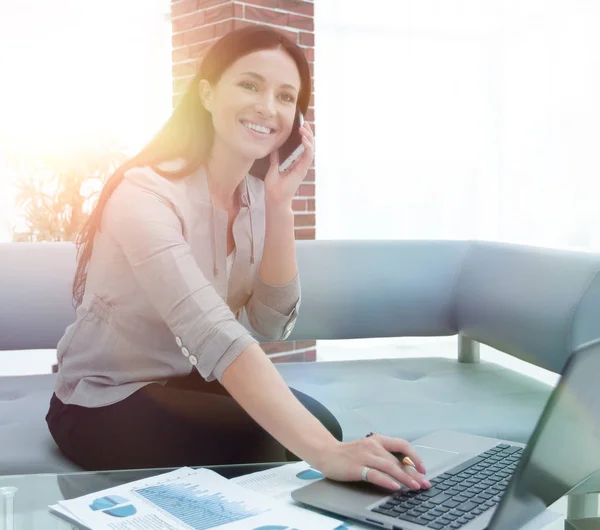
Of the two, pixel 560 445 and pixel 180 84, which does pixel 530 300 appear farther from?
pixel 180 84

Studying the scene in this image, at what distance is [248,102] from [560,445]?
3.95 ft

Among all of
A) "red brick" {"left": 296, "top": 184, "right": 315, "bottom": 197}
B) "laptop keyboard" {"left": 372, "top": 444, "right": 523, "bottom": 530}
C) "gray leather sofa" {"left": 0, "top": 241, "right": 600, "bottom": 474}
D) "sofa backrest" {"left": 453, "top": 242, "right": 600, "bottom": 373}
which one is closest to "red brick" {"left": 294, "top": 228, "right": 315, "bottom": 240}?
"red brick" {"left": 296, "top": 184, "right": 315, "bottom": 197}

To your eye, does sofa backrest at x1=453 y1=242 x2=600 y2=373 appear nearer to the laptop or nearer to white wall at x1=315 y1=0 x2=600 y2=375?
the laptop

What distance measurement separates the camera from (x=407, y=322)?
89.0 inches

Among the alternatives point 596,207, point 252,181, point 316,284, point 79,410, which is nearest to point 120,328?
point 79,410

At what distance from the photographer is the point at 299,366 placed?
2258 millimetres

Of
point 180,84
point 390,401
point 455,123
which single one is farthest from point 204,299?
point 455,123

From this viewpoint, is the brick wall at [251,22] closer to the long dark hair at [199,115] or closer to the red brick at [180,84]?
the red brick at [180,84]

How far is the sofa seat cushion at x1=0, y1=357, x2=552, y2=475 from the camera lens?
5.07 ft

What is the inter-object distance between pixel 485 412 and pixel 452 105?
3787 mm

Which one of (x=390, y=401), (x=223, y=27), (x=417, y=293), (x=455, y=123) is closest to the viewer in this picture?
(x=390, y=401)

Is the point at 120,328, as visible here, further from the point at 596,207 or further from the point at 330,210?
the point at 596,207

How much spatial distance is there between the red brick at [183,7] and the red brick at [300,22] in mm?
442

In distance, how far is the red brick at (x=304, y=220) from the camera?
326 cm
